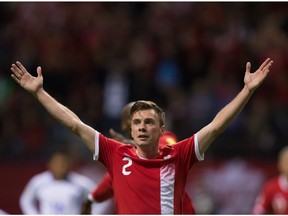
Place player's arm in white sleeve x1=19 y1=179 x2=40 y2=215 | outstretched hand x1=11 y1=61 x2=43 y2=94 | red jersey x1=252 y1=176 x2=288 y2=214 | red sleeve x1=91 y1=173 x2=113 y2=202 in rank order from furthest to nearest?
player's arm in white sleeve x1=19 y1=179 x2=40 y2=215 → red jersey x1=252 y1=176 x2=288 y2=214 → red sleeve x1=91 y1=173 x2=113 y2=202 → outstretched hand x1=11 y1=61 x2=43 y2=94

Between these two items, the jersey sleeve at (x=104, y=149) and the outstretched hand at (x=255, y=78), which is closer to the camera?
the outstretched hand at (x=255, y=78)

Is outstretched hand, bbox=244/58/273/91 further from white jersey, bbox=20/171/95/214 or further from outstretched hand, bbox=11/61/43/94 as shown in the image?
white jersey, bbox=20/171/95/214

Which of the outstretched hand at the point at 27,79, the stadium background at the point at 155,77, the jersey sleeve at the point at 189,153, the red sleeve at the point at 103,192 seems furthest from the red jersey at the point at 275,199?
the outstretched hand at the point at 27,79

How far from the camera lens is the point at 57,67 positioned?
601 inches

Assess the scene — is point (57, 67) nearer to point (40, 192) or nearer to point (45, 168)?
point (45, 168)

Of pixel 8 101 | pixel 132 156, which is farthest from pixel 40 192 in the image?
pixel 132 156

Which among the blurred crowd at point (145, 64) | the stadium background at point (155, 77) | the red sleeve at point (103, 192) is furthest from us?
the blurred crowd at point (145, 64)

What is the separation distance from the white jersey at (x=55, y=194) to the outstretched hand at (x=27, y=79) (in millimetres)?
5679

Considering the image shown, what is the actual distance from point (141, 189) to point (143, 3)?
10865 millimetres

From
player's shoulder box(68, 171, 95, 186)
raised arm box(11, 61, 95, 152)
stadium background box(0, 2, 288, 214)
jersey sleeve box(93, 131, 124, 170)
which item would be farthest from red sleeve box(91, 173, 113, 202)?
stadium background box(0, 2, 288, 214)

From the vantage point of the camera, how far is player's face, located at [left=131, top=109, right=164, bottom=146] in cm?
639

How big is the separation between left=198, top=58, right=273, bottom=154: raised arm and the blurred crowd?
6916mm

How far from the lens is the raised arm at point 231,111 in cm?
623

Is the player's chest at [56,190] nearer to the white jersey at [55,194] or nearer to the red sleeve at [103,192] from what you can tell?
the white jersey at [55,194]
